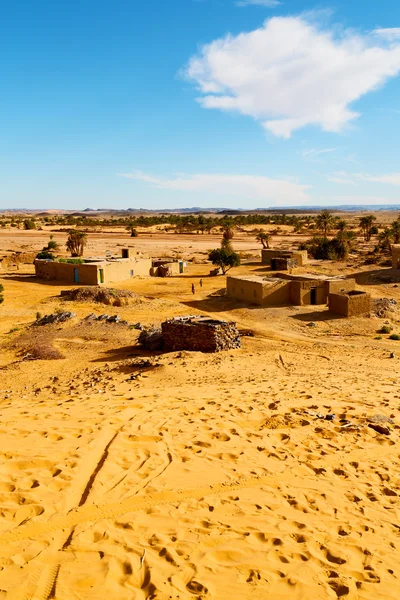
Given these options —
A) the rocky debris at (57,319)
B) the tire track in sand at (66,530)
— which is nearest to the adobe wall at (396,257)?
the rocky debris at (57,319)

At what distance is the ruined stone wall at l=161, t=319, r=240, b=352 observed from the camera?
58.2ft

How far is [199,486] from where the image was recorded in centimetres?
657

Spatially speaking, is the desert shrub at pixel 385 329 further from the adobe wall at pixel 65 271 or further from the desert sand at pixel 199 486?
the adobe wall at pixel 65 271

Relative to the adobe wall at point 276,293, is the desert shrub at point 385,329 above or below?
below

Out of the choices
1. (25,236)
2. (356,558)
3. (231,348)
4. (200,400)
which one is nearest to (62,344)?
(231,348)

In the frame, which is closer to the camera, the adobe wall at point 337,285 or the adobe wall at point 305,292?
the adobe wall at point 305,292

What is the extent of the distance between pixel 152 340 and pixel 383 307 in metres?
14.2

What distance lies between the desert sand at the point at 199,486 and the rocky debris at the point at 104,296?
1513cm

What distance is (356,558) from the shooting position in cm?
525

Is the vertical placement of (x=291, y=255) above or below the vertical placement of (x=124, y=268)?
above

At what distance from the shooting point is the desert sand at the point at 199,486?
15.8ft

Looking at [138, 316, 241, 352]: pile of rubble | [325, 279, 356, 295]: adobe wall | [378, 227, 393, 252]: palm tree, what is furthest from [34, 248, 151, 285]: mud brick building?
[378, 227, 393, 252]: palm tree

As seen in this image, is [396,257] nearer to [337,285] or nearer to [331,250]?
[331,250]

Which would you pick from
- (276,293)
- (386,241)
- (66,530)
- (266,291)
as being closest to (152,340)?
(266,291)
